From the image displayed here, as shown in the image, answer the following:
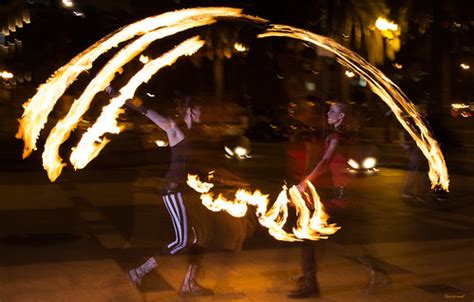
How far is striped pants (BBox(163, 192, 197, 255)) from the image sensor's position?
6.31 m

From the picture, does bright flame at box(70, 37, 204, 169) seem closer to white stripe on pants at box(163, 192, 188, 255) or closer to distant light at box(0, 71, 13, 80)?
white stripe on pants at box(163, 192, 188, 255)

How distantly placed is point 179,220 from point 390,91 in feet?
10.0

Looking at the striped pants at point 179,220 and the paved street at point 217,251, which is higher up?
the striped pants at point 179,220

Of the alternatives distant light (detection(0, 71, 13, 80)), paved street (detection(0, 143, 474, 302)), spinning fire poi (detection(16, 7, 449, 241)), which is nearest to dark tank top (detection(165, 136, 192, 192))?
spinning fire poi (detection(16, 7, 449, 241))

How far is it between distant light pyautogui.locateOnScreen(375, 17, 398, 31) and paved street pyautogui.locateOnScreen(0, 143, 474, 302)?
2923mm

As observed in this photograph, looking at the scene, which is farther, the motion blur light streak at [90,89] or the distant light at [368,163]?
the distant light at [368,163]

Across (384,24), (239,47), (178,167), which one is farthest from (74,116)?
(239,47)

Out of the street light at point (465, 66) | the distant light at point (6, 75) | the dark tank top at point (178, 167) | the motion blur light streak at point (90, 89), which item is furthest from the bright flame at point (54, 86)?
the street light at point (465, 66)

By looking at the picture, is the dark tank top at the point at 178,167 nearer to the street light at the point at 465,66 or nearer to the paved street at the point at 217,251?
the paved street at the point at 217,251

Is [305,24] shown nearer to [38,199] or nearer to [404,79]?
[38,199]

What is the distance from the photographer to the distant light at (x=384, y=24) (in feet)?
35.7

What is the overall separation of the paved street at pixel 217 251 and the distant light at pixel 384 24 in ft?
9.59

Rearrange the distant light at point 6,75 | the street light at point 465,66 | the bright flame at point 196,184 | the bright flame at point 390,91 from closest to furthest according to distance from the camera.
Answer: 1. the bright flame at point 196,184
2. the bright flame at point 390,91
3. the distant light at point 6,75
4. the street light at point 465,66

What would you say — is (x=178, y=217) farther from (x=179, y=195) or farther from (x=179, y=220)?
(x=179, y=195)
